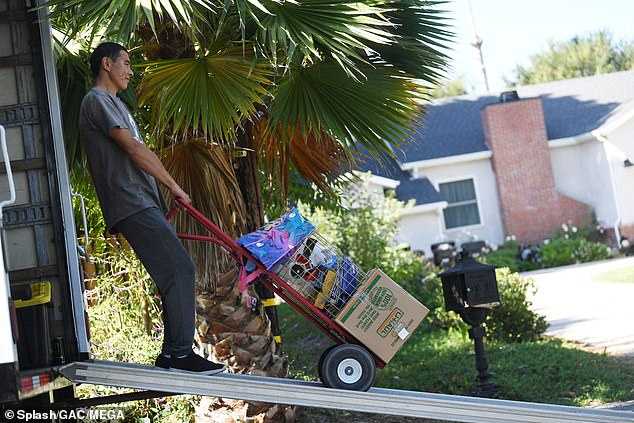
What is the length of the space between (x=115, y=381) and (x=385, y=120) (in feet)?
10.5

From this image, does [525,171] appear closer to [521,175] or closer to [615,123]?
[521,175]

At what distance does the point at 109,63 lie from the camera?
5.02 meters

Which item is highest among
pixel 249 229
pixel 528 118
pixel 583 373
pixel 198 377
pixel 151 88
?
pixel 528 118

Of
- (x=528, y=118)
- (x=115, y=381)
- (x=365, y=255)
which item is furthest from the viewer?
(x=528, y=118)

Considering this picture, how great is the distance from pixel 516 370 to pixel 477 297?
139 centimetres

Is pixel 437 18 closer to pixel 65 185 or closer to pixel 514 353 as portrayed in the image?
pixel 65 185

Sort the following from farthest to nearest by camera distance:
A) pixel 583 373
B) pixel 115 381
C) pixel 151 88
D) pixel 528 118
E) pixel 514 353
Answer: pixel 528 118 → pixel 514 353 → pixel 583 373 → pixel 151 88 → pixel 115 381

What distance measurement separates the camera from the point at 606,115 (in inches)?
1142

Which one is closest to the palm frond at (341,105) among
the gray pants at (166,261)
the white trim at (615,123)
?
the gray pants at (166,261)

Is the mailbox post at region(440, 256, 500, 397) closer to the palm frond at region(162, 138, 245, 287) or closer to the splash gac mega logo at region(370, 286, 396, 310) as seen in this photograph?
the palm frond at region(162, 138, 245, 287)

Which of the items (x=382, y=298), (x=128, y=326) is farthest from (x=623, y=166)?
(x=382, y=298)

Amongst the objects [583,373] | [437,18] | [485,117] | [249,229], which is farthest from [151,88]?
[485,117]

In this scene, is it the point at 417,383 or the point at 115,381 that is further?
the point at 417,383

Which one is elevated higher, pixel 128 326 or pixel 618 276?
pixel 128 326
